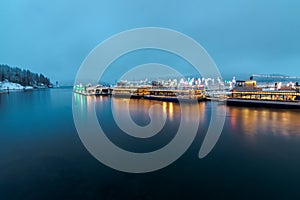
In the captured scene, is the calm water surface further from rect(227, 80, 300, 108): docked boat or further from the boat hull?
rect(227, 80, 300, 108): docked boat

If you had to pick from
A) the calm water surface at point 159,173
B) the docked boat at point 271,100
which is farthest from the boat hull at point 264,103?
the calm water surface at point 159,173

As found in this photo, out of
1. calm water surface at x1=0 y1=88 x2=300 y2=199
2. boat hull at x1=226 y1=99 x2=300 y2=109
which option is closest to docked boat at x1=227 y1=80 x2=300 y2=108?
boat hull at x1=226 y1=99 x2=300 y2=109

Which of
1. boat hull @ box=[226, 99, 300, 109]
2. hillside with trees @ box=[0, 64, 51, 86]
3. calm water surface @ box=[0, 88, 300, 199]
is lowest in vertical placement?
calm water surface @ box=[0, 88, 300, 199]

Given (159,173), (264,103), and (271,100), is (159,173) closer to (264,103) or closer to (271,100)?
(264,103)

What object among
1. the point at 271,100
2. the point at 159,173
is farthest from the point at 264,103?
the point at 159,173

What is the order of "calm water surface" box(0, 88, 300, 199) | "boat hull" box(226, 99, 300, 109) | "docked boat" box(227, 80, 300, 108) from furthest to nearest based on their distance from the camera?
"docked boat" box(227, 80, 300, 108), "boat hull" box(226, 99, 300, 109), "calm water surface" box(0, 88, 300, 199)

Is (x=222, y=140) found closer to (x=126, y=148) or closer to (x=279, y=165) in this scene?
(x=279, y=165)

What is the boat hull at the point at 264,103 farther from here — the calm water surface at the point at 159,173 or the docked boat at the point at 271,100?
the calm water surface at the point at 159,173

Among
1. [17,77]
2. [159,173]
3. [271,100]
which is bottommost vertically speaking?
[159,173]

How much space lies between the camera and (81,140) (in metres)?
7.70

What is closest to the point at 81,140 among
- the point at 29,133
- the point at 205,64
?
the point at 29,133

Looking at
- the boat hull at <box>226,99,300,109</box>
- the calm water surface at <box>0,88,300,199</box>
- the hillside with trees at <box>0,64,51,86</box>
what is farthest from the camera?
the hillside with trees at <box>0,64,51,86</box>

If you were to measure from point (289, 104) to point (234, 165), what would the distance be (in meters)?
15.8

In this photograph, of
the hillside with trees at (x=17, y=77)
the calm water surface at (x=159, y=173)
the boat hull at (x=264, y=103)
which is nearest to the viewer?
the calm water surface at (x=159, y=173)
